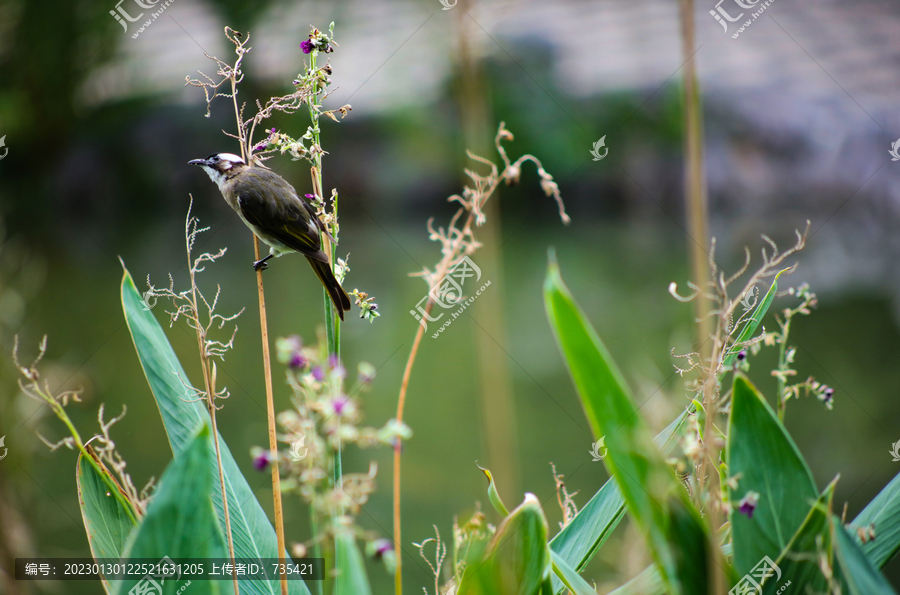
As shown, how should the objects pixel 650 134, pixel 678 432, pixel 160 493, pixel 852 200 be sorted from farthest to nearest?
pixel 650 134 < pixel 852 200 < pixel 678 432 < pixel 160 493

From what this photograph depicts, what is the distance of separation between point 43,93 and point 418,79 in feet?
19.3

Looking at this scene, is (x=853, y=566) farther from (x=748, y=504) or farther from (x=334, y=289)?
(x=334, y=289)

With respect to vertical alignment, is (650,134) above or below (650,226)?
above

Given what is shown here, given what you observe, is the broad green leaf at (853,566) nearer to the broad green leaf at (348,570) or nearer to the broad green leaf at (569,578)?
the broad green leaf at (569,578)

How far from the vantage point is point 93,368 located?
139 inches

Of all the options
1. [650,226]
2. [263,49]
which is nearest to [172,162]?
[263,49]

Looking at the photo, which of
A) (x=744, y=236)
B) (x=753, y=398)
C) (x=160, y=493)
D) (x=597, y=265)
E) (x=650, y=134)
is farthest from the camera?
(x=650, y=134)

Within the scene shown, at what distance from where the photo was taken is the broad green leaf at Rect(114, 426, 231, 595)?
46cm

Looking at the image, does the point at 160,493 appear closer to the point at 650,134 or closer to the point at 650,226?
the point at 650,226

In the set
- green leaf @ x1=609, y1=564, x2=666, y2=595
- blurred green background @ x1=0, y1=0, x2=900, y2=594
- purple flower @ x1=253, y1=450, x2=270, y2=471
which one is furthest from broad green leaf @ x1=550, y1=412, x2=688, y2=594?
blurred green background @ x1=0, y1=0, x2=900, y2=594

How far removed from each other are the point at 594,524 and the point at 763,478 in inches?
7.6

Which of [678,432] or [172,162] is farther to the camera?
[172,162]

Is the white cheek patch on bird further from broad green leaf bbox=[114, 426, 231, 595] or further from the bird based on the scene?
broad green leaf bbox=[114, 426, 231, 595]

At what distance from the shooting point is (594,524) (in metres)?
0.69
